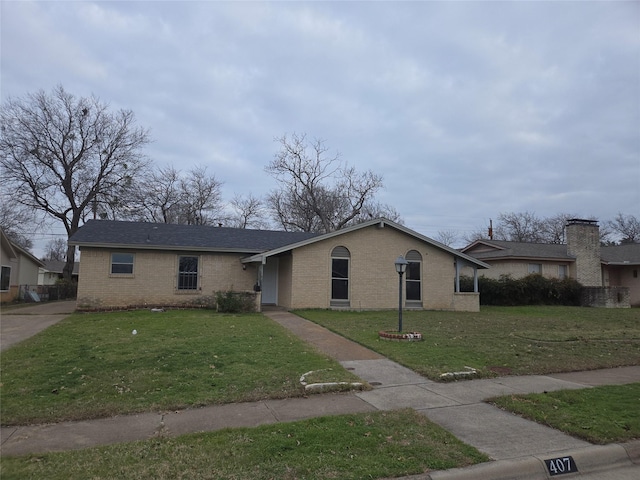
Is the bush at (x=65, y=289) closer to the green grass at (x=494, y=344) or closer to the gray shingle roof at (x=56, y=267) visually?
the green grass at (x=494, y=344)

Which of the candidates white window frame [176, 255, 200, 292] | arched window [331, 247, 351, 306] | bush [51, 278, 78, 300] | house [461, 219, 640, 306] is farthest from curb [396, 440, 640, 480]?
bush [51, 278, 78, 300]

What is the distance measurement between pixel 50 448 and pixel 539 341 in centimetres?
1128

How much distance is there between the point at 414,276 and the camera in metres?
20.9

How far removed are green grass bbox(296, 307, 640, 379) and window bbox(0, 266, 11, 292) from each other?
1936cm

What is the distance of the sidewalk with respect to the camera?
15.2ft

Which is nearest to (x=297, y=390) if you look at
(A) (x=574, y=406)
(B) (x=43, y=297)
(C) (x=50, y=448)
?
(C) (x=50, y=448)

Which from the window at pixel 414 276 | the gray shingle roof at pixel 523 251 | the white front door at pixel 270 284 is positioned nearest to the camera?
the window at pixel 414 276

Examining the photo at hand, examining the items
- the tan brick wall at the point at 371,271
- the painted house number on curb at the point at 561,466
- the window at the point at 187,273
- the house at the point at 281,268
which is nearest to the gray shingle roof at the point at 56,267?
the house at the point at 281,268

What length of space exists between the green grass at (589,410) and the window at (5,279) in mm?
27980

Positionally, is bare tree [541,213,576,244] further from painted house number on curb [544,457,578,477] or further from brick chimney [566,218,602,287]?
painted house number on curb [544,457,578,477]

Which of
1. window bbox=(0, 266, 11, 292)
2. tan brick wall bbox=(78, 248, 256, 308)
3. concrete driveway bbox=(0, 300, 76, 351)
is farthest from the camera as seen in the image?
window bbox=(0, 266, 11, 292)

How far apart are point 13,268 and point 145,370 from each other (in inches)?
978

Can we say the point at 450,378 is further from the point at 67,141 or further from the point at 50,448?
the point at 67,141

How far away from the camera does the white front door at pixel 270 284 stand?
22.8 m
